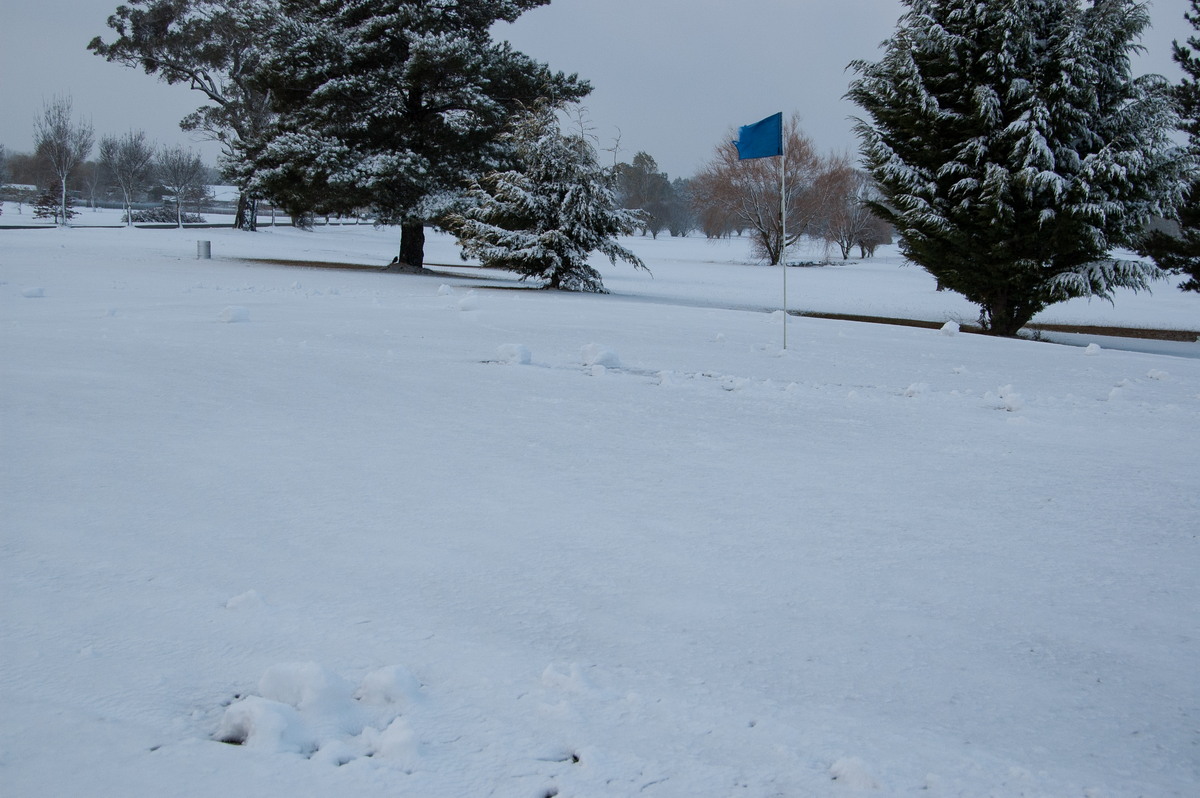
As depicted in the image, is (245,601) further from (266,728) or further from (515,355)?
(515,355)

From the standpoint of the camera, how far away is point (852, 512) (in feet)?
13.0

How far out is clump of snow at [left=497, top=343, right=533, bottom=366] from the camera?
7.44 meters

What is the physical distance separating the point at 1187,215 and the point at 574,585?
80.3ft

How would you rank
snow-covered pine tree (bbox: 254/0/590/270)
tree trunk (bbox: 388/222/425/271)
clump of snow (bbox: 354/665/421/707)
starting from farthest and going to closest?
tree trunk (bbox: 388/222/425/271) < snow-covered pine tree (bbox: 254/0/590/270) < clump of snow (bbox: 354/665/421/707)

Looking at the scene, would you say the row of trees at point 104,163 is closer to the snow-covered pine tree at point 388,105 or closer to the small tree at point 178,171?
the small tree at point 178,171

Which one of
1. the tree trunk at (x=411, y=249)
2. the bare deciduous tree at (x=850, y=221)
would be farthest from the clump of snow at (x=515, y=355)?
the bare deciduous tree at (x=850, y=221)

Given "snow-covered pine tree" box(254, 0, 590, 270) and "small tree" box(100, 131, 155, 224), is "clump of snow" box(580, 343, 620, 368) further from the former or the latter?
"small tree" box(100, 131, 155, 224)

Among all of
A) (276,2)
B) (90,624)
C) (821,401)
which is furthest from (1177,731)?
(276,2)

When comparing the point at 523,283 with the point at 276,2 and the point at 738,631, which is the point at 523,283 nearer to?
the point at 276,2

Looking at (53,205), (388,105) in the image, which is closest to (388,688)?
(388,105)

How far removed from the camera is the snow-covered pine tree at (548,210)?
62.0 feet

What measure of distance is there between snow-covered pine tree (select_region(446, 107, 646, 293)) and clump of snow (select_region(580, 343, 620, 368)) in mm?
11483

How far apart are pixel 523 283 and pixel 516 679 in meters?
21.1

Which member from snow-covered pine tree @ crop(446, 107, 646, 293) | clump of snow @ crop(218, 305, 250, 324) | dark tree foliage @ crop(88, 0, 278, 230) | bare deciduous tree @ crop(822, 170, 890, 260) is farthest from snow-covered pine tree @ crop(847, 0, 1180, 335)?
bare deciduous tree @ crop(822, 170, 890, 260)
